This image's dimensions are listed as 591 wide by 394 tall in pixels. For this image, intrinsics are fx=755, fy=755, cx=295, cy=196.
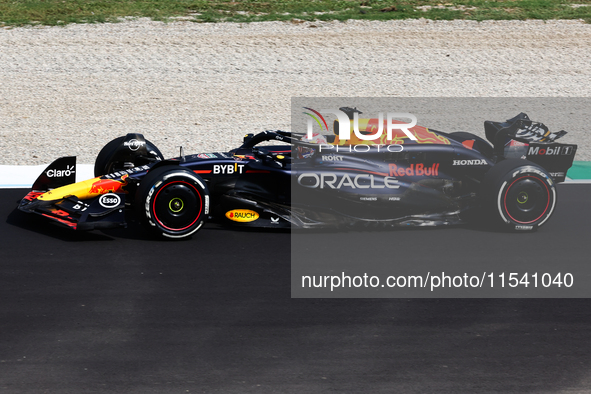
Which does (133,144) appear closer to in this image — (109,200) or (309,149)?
(109,200)

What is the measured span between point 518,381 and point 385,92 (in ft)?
44.3

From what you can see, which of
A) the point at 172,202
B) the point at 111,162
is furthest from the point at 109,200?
the point at 111,162

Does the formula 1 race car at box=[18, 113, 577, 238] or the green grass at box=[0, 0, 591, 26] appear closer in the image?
the formula 1 race car at box=[18, 113, 577, 238]

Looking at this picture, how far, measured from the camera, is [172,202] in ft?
25.6

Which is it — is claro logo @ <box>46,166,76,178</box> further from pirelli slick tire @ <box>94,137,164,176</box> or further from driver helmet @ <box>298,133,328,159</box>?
driver helmet @ <box>298,133,328,159</box>

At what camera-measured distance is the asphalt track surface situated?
4820 mm

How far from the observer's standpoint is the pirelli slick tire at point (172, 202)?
25.3 ft

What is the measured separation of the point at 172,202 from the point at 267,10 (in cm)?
1512

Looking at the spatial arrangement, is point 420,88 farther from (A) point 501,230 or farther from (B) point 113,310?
(B) point 113,310

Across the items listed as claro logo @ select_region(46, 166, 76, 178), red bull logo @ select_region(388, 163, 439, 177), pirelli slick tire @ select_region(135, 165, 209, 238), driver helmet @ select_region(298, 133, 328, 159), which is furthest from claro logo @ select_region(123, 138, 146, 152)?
red bull logo @ select_region(388, 163, 439, 177)

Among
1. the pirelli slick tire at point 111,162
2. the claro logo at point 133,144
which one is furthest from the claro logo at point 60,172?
the claro logo at point 133,144

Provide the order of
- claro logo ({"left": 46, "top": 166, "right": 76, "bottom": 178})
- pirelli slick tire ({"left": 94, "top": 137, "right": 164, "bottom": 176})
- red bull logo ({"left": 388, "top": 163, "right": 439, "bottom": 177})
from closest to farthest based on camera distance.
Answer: red bull logo ({"left": 388, "top": 163, "right": 439, "bottom": 177}) → claro logo ({"left": 46, "top": 166, "right": 76, "bottom": 178}) → pirelli slick tire ({"left": 94, "top": 137, "right": 164, "bottom": 176})

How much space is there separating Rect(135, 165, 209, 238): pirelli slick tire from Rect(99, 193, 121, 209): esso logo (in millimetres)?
204

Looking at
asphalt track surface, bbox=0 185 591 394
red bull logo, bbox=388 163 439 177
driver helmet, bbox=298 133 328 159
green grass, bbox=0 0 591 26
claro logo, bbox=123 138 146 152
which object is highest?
green grass, bbox=0 0 591 26
